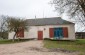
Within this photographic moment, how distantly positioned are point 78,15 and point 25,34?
16675 millimetres


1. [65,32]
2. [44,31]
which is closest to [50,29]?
[44,31]

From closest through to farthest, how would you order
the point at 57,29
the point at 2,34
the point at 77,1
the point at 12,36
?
1. the point at 77,1
2. the point at 57,29
3. the point at 12,36
4. the point at 2,34

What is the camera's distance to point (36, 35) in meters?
43.3

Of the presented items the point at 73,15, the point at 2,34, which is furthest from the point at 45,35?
the point at 2,34

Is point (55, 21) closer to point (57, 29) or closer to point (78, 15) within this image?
point (57, 29)

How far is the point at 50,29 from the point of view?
4212 cm

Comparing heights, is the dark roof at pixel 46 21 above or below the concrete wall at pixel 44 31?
above

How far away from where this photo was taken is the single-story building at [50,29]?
41344 millimetres

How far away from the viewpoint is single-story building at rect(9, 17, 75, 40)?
4134 centimetres

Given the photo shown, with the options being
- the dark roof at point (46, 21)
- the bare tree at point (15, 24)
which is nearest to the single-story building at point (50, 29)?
the dark roof at point (46, 21)

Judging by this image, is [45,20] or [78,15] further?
[45,20]

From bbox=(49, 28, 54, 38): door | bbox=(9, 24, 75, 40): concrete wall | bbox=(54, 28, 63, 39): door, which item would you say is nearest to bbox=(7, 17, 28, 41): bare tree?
bbox=(9, 24, 75, 40): concrete wall

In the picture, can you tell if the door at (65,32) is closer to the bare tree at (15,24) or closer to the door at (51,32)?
the door at (51,32)

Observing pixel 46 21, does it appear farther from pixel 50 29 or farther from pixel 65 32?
pixel 65 32
